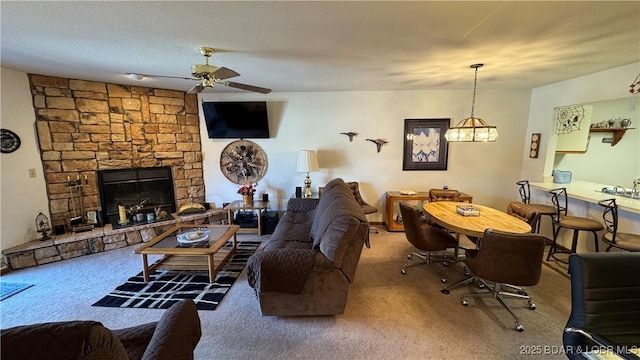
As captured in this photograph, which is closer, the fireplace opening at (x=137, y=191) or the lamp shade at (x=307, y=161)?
the fireplace opening at (x=137, y=191)

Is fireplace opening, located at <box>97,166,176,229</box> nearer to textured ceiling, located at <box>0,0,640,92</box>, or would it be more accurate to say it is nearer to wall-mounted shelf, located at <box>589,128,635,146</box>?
textured ceiling, located at <box>0,0,640,92</box>

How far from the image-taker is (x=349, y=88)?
427 centimetres

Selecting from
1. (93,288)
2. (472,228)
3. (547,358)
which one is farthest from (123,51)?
(547,358)

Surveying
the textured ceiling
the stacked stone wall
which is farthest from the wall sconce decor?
the stacked stone wall

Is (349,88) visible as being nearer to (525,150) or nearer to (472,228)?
(472,228)

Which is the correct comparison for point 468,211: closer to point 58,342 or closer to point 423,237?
point 423,237

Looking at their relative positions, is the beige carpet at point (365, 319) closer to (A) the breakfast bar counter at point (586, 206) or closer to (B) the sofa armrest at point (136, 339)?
(B) the sofa armrest at point (136, 339)

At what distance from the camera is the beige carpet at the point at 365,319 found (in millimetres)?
1952

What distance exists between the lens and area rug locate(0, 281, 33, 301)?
265 cm

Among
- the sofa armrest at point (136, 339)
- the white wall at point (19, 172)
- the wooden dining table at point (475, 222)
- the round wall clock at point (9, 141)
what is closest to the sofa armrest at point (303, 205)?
the wooden dining table at point (475, 222)

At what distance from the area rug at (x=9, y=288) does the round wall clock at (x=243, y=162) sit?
2.81 meters

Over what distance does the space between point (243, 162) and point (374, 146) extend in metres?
2.43

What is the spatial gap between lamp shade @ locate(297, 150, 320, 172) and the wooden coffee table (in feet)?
4.90

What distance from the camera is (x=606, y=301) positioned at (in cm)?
135
